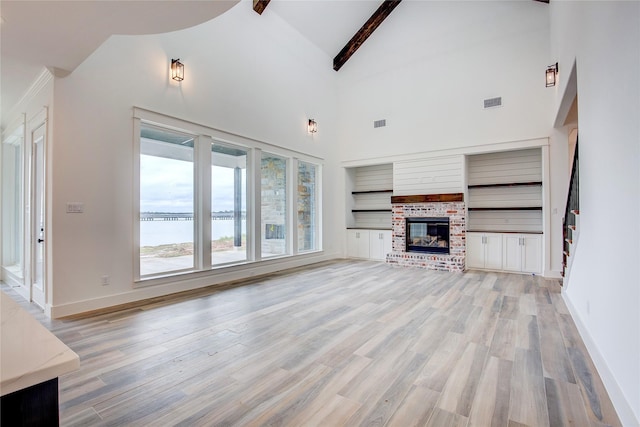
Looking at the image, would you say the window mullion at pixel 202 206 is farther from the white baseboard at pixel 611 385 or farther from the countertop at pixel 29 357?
the white baseboard at pixel 611 385

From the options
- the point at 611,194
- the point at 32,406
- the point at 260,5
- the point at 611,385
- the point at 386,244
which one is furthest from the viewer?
the point at 386,244

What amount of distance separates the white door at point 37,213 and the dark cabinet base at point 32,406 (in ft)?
14.5

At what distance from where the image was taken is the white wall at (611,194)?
1.80 metres

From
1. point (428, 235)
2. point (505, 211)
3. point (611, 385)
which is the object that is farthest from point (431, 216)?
point (611, 385)

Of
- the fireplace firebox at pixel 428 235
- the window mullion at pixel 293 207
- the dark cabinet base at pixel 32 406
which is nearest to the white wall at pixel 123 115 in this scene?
the window mullion at pixel 293 207

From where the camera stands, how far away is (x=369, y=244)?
828 cm

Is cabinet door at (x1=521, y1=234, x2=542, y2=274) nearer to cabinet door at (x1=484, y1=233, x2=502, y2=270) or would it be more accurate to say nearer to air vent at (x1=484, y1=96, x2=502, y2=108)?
cabinet door at (x1=484, y1=233, x2=502, y2=270)

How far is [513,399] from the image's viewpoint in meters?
2.05

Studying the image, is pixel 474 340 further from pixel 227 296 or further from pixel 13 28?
pixel 13 28

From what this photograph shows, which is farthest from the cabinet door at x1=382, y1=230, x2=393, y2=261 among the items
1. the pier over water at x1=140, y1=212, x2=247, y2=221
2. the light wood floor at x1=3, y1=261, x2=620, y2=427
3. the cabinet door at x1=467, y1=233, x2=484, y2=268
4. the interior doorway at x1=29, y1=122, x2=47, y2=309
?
the interior doorway at x1=29, y1=122, x2=47, y2=309

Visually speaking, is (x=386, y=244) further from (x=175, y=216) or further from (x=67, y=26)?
(x=67, y=26)

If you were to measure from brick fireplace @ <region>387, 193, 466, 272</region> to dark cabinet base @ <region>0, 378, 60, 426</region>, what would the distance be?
266 inches

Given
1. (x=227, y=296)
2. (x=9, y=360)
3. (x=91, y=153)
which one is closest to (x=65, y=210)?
(x=91, y=153)

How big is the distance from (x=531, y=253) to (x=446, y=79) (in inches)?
163
